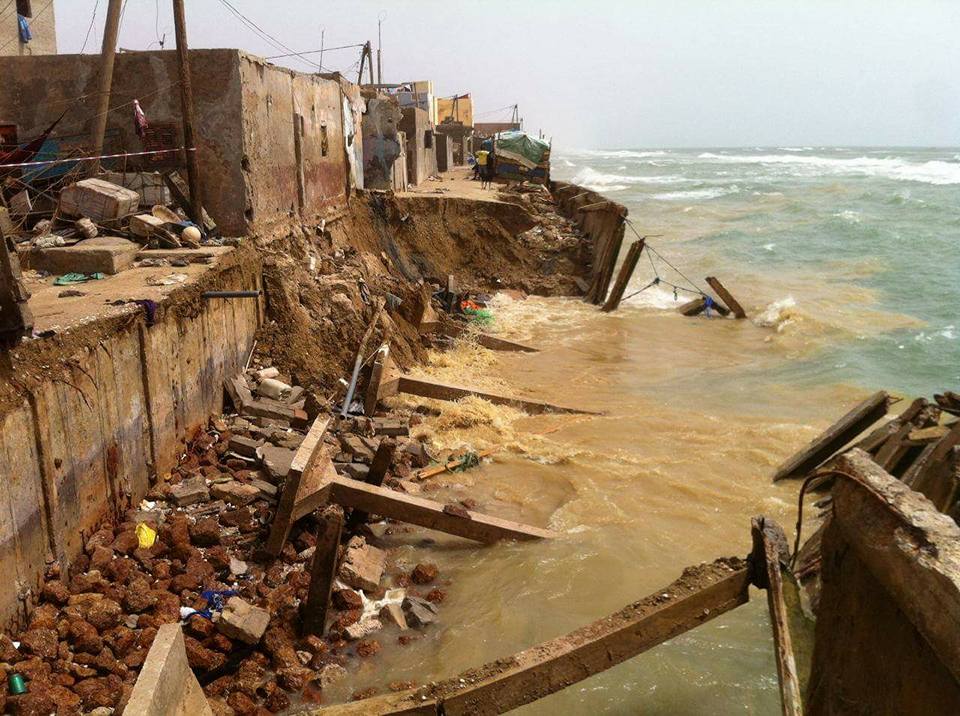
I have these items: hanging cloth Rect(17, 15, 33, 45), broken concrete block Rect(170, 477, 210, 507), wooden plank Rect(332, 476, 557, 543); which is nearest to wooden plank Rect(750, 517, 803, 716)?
wooden plank Rect(332, 476, 557, 543)

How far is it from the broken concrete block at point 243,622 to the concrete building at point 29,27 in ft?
58.5

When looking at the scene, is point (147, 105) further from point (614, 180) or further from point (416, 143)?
point (614, 180)

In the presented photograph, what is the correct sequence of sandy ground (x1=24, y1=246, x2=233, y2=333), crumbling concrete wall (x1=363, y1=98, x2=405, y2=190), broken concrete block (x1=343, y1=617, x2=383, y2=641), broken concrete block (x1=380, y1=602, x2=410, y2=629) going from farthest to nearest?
crumbling concrete wall (x1=363, y1=98, x2=405, y2=190) < sandy ground (x1=24, y1=246, x2=233, y2=333) < broken concrete block (x1=380, y1=602, x2=410, y2=629) < broken concrete block (x1=343, y1=617, x2=383, y2=641)

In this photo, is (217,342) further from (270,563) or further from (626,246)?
(626,246)

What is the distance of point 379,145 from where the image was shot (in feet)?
69.6

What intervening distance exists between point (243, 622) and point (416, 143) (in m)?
23.7

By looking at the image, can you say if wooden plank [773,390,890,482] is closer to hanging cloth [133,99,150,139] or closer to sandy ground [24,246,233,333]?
sandy ground [24,246,233,333]

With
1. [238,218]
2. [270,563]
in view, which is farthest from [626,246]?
[270,563]

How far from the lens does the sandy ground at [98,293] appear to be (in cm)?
639

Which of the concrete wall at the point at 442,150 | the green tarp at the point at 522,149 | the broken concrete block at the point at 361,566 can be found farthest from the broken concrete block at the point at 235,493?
the concrete wall at the point at 442,150

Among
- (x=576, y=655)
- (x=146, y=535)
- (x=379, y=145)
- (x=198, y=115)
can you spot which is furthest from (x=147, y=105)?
(x=379, y=145)

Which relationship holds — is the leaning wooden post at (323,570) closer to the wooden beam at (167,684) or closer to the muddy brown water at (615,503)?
the muddy brown water at (615,503)

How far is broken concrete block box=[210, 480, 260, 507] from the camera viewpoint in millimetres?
7078

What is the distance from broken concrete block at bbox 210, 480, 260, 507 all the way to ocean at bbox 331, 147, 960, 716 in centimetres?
143
